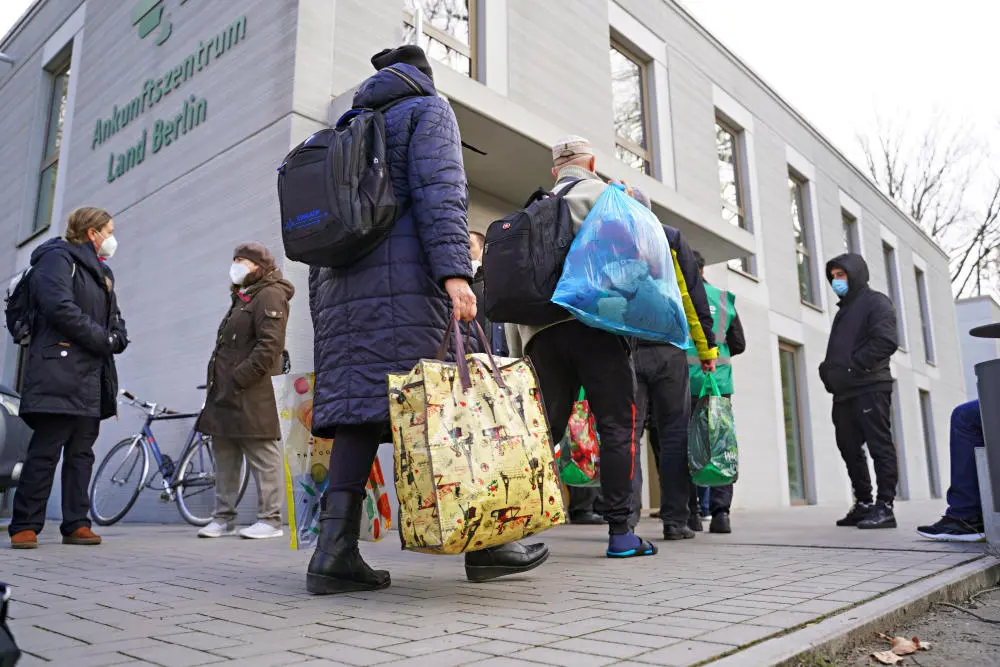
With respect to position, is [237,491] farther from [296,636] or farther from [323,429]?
[296,636]

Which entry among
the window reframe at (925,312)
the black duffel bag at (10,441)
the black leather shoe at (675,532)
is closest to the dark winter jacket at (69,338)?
the black duffel bag at (10,441)

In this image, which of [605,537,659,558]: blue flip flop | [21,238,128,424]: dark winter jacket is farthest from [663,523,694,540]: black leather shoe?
[21,238,128,424]: dark winter jacket

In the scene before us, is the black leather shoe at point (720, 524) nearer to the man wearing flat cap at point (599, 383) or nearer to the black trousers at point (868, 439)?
the black trousers at point (868, 439)

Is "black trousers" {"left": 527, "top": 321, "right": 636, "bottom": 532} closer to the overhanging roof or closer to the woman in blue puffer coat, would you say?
the woman in blue puffer coat

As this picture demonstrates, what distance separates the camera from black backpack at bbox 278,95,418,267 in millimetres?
2793

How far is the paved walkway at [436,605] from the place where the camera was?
200 centimetres

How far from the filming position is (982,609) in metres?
3.00

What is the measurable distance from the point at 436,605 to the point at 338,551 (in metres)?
0.43

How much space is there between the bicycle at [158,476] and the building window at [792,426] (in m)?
9.28

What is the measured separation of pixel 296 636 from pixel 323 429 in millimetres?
955

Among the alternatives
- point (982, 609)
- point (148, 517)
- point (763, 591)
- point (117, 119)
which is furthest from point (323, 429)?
point (117, 119)

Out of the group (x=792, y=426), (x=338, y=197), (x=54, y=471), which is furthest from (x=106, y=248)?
(x=792, y=426)

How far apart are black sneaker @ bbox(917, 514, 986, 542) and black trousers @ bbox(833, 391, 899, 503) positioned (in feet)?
4.20

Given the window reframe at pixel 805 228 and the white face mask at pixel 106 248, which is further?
the window reframe at pixel 805 228
